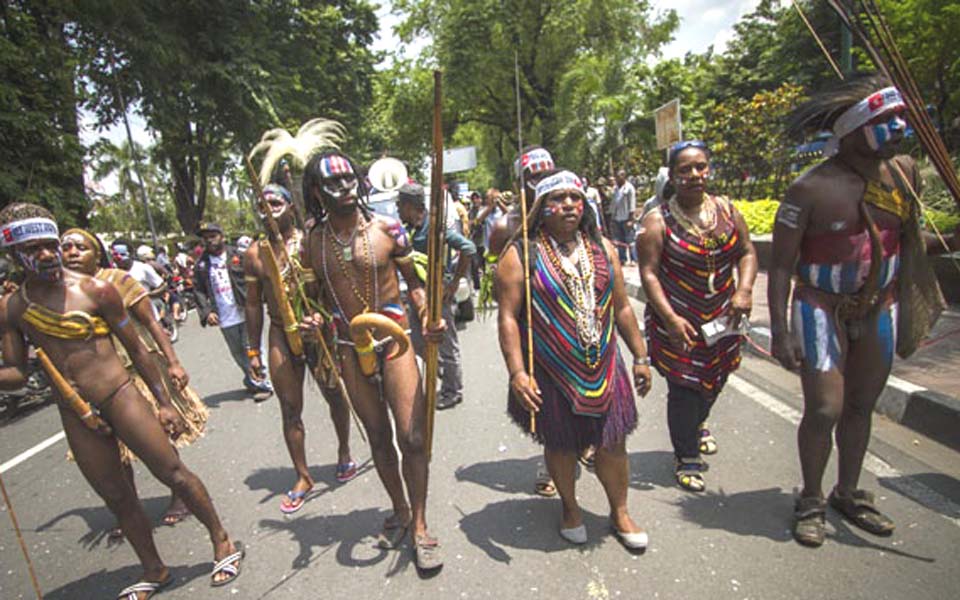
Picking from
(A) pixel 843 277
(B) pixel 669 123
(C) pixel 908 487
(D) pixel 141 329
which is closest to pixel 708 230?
(A) pixel 843 277

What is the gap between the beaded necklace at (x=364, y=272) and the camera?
9.50 ft

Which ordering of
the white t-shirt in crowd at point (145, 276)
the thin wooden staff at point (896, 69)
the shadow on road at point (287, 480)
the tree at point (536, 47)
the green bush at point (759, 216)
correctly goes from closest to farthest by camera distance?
1. the thin wooden staff at point (896, 69)
2. the shadow on road at point (287, 480)
3. the white t-shirt in crowd at point (145, 276)
4. the green bush at point (759, 216)
5. the tree at point (536, 47)

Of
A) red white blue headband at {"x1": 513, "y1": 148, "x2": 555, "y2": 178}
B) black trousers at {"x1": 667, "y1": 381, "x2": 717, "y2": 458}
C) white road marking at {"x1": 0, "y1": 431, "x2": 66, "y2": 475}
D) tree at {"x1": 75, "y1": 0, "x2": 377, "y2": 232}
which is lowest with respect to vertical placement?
white road marking at {"x1": 0, "y1": 431, "x2": 66, "y2": 475}

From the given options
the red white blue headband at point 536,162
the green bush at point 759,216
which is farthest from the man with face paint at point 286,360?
the green bush at point 759,216

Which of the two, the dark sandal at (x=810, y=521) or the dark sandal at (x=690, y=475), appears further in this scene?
the dark sandal at (x=690, y=475)

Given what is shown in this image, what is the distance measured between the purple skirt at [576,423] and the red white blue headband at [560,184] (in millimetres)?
870

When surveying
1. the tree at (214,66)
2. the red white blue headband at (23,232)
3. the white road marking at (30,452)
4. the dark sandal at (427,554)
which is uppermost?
the tree at (214,66)

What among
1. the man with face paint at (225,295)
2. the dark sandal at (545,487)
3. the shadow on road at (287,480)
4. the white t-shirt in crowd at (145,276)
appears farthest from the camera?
the white t-shirt in crowd at (145,276)

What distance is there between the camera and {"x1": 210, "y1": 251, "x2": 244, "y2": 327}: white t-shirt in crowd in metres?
5.92

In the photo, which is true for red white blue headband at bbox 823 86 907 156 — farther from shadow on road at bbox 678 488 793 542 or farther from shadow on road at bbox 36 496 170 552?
shadow on road at bbox 36 496 170 552

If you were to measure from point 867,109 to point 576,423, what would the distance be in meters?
1.96

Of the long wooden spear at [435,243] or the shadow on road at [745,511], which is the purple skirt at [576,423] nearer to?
the long wooden spear at [435,243]

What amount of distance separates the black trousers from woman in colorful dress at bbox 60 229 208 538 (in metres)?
2.89

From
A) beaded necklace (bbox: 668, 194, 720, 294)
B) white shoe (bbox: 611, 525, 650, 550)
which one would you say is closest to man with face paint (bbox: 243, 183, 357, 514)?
white shoe (bbox: 611, 525, 650, 550)
